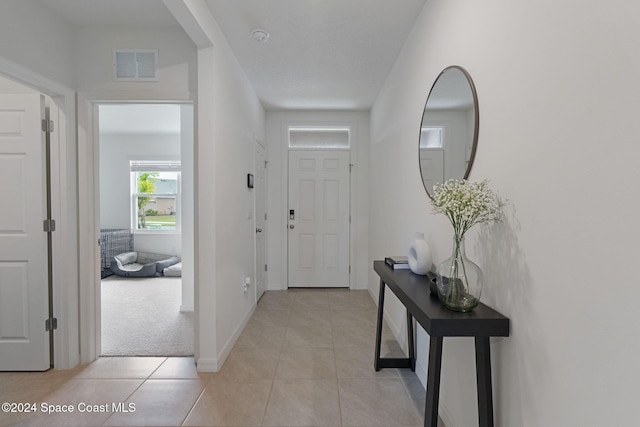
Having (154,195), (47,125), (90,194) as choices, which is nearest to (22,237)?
(90,194)

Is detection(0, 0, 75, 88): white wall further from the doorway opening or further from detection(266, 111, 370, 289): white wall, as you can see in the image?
detection(266, 111, 370, 289): white wall

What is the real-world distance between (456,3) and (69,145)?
9.00ft

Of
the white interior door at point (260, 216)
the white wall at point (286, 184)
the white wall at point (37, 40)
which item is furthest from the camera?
the white wall at point (286, 184)

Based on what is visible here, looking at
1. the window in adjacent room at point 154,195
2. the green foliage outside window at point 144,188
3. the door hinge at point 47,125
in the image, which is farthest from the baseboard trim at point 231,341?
the green foliage outside window at point 144,188

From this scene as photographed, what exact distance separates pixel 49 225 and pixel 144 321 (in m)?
1.44

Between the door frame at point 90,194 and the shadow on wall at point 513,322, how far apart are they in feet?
6.42

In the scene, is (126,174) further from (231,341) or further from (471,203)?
(471,203)

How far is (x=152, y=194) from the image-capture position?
5895 millimetres

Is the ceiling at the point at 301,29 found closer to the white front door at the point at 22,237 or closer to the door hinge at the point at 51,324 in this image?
the white front door at the point at 22,237

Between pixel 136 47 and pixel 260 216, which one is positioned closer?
pixel 136 47

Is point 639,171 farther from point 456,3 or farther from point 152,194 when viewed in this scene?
point 152,194

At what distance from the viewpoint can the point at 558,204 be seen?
0.87m

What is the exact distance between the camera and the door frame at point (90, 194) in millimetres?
2268

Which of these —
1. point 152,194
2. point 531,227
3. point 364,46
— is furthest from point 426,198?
point 152,194
